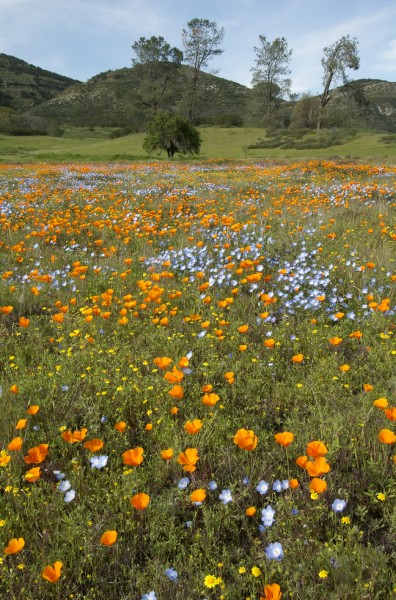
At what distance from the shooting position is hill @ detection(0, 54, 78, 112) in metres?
112

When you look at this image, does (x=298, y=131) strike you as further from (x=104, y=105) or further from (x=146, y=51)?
(x=104, y=105)

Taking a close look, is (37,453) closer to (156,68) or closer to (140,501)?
(140,501)

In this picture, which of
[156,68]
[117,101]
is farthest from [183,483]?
[117,101]

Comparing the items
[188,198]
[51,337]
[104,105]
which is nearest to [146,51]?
[104,105]

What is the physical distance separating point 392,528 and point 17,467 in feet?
6.44

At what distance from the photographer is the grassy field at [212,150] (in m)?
31.1

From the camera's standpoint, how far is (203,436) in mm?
2432

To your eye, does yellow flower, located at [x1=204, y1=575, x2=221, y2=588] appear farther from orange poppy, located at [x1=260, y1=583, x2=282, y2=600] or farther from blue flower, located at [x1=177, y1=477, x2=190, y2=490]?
blue flower, located at [x1=177, y1=477, x2=190, y2=490]

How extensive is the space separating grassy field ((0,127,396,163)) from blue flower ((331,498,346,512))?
80.5 ft

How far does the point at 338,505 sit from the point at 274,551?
0.38 metres

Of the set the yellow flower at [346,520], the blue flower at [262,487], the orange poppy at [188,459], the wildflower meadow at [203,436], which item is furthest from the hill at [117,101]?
the yellow flower at [346,520]

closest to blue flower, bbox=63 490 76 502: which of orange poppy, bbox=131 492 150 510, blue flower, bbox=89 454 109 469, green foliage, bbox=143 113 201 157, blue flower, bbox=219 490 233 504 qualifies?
blue flower, bbox=89 454 109 469

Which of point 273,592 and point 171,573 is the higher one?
point 273,592

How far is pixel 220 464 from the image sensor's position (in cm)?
233
